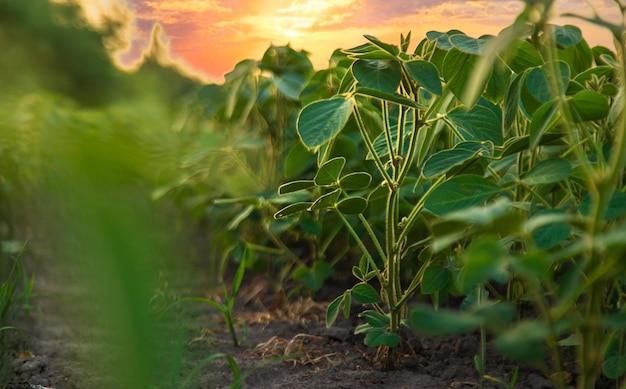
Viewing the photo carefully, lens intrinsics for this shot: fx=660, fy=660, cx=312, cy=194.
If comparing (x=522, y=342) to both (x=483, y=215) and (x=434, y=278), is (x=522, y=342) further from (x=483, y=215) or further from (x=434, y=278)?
(x=434, y=278)

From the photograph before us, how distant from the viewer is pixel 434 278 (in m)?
1.15

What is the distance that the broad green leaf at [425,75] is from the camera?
0.97 meters

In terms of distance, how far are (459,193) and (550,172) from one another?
11 cm

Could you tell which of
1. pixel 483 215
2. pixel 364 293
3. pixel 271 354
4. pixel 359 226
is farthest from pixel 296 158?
pixel 483 215

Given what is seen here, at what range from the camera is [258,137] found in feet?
6.98

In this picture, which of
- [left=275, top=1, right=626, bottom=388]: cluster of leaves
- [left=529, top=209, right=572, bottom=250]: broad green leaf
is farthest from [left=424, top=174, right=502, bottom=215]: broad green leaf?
[left=529, top=209, right=572, bottom=250]: broad green leaf

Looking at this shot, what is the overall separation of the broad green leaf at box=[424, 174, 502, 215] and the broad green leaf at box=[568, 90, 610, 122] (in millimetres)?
154

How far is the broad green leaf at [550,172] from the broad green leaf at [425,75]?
20cm

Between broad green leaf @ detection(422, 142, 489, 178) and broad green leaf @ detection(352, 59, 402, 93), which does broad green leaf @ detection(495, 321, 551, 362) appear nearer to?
broad green leaf @ detection(422, 142, 489, 178)

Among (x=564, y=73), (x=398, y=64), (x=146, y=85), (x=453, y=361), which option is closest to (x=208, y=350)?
(x=453, y=361)

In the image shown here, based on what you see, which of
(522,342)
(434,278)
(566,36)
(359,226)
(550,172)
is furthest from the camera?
(359,226)

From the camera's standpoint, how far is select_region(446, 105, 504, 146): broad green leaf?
1.04m

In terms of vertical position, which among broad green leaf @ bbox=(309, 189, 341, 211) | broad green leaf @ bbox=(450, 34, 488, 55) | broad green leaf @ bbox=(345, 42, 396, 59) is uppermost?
broad green leaf @ bbox=(345, 42, 396, 59)

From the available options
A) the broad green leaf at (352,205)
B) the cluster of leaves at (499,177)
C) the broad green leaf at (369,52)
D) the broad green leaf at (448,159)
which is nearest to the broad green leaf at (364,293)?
the cluster of leaves at (499,177)
